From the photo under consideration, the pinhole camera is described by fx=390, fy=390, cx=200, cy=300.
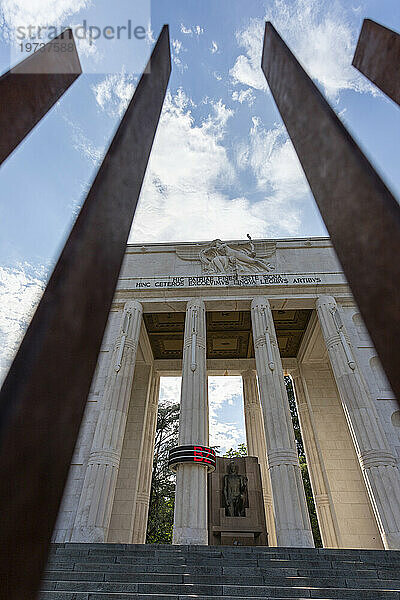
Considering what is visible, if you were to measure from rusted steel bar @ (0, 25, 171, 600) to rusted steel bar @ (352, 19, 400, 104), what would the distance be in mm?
3288

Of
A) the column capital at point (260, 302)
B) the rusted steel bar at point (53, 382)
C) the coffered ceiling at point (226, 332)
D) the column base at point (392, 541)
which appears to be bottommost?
the rusted steel bar at point (53, 382)

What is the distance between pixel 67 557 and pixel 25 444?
11.2 meters

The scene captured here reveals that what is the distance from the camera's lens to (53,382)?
51.7 inches

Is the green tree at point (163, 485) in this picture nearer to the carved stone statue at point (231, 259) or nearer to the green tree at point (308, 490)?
the green tree at point (308, 490)

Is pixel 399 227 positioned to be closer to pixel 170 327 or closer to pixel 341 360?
pixel 341 360

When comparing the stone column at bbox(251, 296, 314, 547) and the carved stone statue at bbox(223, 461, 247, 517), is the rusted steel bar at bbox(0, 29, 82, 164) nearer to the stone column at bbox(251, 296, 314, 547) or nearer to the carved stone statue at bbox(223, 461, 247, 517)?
the stone column at bbox(251, 296, 314, 547)

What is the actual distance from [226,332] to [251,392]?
13.4ft

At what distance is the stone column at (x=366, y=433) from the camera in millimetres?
14391

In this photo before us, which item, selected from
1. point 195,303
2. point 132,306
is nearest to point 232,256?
point 195,303

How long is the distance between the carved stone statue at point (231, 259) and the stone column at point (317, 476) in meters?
8.26

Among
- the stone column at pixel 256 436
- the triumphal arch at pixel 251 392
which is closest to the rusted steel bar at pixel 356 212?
the triumphal arch at pixel 251 392

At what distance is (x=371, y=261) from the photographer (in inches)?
69.8

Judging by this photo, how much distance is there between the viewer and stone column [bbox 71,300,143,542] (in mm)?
14617

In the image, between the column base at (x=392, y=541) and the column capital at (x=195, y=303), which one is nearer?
the column base at (x=392, y=541)
